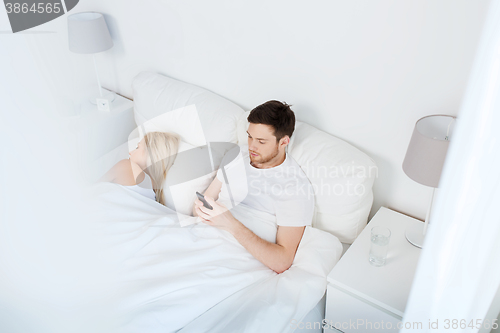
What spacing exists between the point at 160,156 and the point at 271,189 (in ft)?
1.85

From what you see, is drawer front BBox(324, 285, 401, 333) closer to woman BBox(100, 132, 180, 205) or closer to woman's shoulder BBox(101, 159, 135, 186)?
woman BBox(100, 132, 180, 205)

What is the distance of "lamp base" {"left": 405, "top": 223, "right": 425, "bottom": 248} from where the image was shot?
1293 millimetres

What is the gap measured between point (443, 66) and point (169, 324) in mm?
1183

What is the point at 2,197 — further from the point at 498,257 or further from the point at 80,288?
the point at 498,257

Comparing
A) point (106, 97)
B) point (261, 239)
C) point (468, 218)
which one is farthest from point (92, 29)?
point (468, 218)

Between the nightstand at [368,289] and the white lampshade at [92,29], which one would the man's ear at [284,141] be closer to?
the nightstand at [368,289]

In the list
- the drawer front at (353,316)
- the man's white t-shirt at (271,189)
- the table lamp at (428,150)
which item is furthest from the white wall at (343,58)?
the drawer front at (353,316)

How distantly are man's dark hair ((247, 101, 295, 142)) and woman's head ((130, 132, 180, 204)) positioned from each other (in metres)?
0.48

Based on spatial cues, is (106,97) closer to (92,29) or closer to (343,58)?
(92,29)

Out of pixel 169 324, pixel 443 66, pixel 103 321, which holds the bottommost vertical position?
pixel 169 324

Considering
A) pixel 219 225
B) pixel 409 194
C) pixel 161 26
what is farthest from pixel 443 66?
pixel 161 26

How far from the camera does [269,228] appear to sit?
4.71 feet

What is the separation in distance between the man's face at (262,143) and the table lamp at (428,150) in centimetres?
50

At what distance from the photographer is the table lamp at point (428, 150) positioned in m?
Result: 1.04
